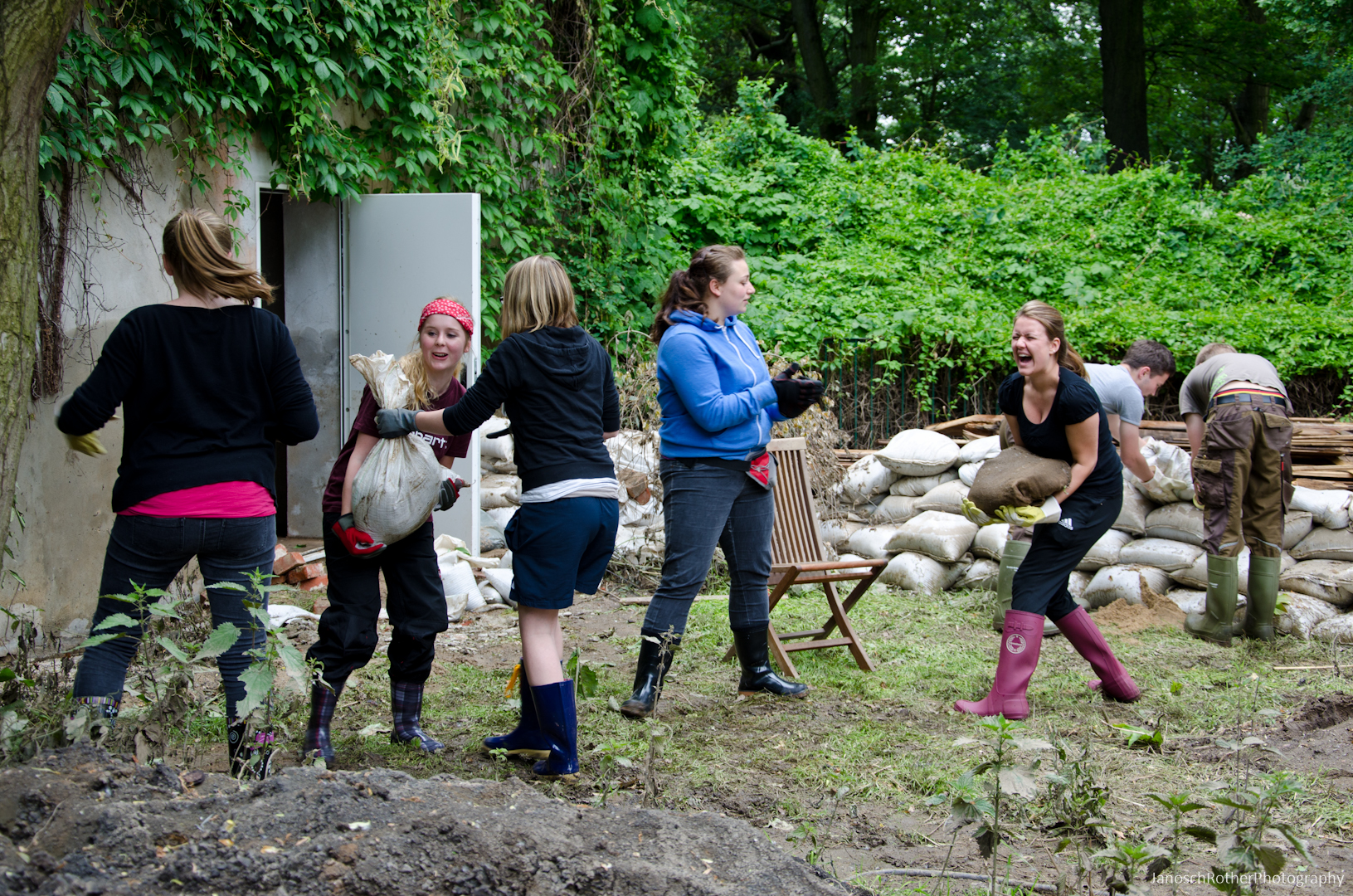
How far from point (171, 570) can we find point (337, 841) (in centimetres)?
145

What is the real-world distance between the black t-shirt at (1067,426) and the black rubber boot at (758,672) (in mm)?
1369

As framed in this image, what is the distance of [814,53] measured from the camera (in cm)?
1912

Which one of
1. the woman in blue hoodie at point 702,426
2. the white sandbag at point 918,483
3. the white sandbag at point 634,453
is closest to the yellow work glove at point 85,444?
the woman in blue hoodie at point 702,426

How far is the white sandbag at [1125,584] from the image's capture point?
611 cm

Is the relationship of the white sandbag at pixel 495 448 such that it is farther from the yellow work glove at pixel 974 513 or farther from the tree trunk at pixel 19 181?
the tree trunk at pixel 19 181

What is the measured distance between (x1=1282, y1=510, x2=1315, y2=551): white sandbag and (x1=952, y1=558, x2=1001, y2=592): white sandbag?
163cm

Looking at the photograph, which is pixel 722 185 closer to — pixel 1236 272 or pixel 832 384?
pixel 832 384

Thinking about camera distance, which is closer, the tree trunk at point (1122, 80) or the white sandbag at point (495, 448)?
the white sandbag at point (495, 448)

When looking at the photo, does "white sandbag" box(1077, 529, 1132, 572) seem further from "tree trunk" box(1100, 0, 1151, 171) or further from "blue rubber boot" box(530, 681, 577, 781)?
"tree trunk" box(1100, 0, 1151, 171)

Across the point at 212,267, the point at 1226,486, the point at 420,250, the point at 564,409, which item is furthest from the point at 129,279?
the point at 1226,486

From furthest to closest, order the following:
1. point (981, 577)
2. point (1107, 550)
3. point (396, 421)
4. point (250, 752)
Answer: point (981, 577)
point (1107, 550)
point (396, 421)
point (250, 752)

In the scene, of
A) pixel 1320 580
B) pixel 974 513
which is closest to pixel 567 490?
pixel 974 513

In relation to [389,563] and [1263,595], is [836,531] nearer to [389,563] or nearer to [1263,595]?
[1263,595]

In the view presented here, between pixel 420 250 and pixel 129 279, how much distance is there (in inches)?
73.3
